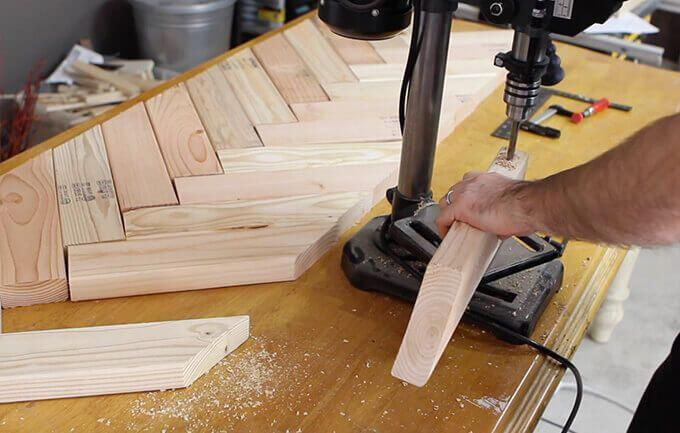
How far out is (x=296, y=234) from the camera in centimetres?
110

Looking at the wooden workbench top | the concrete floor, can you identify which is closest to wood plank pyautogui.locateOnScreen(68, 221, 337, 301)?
the wooden workbench top

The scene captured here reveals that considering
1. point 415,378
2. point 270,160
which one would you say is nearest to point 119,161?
point 270,160

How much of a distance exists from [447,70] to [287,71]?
329 mm

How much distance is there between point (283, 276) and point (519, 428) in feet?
1.20

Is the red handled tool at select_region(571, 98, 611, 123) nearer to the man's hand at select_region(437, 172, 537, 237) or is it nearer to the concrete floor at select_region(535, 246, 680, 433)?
the man's hand at select_region(437, 172, 537, 237)

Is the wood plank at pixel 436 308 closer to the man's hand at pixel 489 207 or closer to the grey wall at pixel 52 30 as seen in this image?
the man's hand at pixel 489 207

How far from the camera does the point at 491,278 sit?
101 centimetres

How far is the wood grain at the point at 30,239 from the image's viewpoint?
3.20 ft

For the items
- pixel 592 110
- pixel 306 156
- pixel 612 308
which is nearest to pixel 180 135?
pixel 306 156

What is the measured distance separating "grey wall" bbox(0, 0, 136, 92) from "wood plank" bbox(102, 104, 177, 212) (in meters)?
1.35

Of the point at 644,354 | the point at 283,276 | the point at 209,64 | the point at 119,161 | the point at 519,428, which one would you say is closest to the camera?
the point at 519,428

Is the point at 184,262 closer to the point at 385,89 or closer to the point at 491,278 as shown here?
the point at 491,278

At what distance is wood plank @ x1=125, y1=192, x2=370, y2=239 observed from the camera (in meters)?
1.10

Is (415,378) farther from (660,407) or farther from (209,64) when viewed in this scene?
(209,64)
